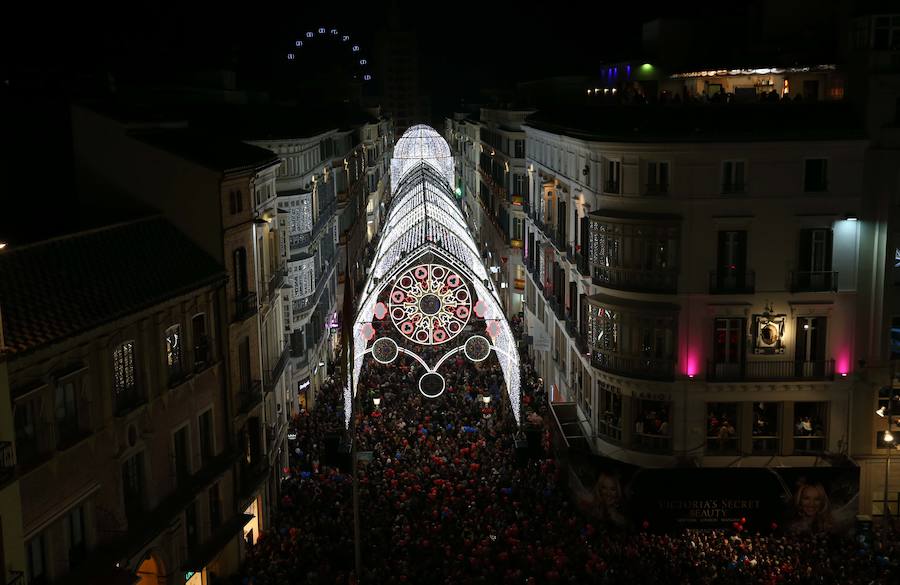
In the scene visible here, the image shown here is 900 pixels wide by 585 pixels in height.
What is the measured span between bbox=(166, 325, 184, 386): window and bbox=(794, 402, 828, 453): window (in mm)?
22163

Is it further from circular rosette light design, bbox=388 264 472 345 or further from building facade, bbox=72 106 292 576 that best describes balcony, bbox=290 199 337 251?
circular rosette light design, bbox=388 264 472 345

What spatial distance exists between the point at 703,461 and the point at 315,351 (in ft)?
86.6

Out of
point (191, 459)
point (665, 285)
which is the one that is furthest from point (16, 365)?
point (665, 285)

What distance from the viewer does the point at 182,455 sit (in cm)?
3069

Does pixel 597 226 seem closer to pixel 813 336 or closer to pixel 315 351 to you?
pixel 813 336

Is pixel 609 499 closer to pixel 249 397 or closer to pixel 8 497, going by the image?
pixel 249 397

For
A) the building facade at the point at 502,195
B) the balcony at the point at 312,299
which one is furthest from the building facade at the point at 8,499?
the building facade at the point at 502,195

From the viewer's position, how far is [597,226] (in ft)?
127

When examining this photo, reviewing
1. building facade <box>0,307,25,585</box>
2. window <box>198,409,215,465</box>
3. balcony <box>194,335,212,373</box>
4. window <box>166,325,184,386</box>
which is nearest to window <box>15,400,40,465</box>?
building facade <box>0,307,25,585</box>

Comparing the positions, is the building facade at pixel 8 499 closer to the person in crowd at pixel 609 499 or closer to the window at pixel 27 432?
the window at pixel 27 432

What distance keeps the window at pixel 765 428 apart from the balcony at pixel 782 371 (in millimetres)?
1237

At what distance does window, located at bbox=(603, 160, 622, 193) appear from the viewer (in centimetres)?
3803

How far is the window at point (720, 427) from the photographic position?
37625 mm

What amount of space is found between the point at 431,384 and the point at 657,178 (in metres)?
12.3
